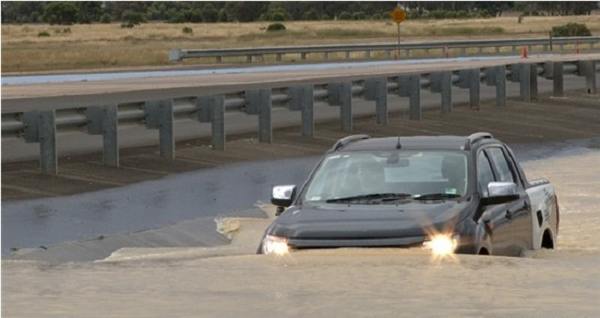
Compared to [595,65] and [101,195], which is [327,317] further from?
[595,65]

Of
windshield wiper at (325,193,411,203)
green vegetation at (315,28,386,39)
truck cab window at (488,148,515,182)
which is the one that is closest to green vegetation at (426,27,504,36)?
green vegetation at (315,28,386,39)

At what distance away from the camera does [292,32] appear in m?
113

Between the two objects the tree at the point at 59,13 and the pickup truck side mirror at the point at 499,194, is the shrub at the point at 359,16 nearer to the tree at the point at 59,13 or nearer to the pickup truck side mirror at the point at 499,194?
the tree at the point at 59,13

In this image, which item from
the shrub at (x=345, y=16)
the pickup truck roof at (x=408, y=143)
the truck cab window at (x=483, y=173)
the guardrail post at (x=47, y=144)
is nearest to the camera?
Answer: the truck cab window at (x=483, y=173)

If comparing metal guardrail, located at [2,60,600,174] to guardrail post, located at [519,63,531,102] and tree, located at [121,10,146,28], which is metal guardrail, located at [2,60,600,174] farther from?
tree, located at [121,10,146,28]

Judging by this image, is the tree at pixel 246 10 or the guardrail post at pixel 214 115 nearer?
the guardrail post at pixel 214 115

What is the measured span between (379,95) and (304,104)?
3248mm

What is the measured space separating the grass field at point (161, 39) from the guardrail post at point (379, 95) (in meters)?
31.4

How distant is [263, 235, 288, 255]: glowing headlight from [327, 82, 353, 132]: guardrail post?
54.7ft

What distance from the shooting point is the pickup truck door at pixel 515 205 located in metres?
11.7

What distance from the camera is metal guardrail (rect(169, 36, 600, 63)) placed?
6412cm

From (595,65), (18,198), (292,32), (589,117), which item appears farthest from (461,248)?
(292,32)

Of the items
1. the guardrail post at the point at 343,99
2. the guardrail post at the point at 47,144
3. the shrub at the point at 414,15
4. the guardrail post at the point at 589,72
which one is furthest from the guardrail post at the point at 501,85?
the shrub at the point at 414,15

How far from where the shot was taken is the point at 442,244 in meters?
10.5
